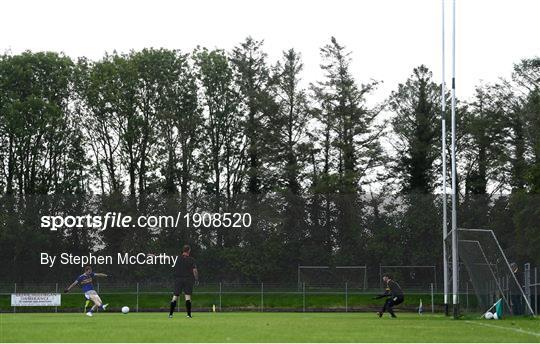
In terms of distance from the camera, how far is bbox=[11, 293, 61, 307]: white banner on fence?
4506cm

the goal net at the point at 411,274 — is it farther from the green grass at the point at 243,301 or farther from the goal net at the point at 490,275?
the goal net at the point at 490,275

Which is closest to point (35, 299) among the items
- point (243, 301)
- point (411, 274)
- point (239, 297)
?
point (239, 297)

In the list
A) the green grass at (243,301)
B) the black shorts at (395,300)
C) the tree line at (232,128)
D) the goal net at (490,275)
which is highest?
the tree line at (232,128)

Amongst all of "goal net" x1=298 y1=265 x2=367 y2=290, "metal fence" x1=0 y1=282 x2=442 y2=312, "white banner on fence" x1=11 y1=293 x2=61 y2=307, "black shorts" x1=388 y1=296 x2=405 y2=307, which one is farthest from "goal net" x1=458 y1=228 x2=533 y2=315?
"white banner on fence" x1=11 y1=293 x2=61 y2=307

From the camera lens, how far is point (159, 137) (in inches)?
2495

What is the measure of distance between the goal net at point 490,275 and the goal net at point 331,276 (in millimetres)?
15555

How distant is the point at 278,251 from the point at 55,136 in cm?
1902

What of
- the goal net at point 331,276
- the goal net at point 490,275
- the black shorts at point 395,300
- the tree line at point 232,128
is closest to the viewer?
the goal net at point 490,275

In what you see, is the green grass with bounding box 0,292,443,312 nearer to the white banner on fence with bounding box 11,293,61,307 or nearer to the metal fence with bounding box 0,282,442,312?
the metal fence with bounding box 0,282,442,312

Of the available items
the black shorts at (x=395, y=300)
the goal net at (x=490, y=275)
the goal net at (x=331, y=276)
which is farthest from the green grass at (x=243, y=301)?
the black shorts at (x=395, y=300)

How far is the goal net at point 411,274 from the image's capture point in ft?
157

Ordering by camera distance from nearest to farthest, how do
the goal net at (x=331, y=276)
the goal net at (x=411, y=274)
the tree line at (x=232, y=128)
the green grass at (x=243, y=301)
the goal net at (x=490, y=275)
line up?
the goal net at (x=490, y=275)
the green grass at (x=243, y=301)
the goal net at (x=411, y=274)
the goal net at (x=331, y=276)
the tree line at (x=232, y=128)

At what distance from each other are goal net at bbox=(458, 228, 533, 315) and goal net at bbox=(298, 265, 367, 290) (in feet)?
51.0

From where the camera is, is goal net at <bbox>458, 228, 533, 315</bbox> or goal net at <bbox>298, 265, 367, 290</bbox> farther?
goal net at <bbox>298, 265, 367, 290</bbox>
